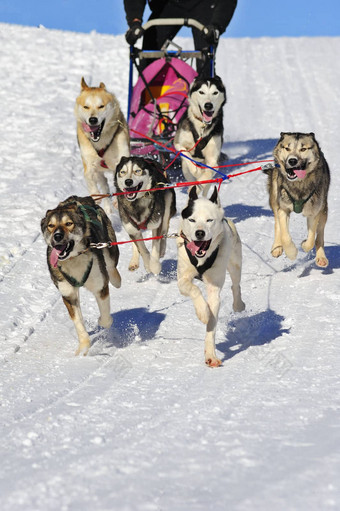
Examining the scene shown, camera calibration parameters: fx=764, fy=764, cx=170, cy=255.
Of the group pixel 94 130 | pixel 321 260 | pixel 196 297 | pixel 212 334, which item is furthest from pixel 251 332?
pixel 94 130

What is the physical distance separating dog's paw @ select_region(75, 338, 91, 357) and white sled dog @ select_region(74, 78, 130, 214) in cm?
223

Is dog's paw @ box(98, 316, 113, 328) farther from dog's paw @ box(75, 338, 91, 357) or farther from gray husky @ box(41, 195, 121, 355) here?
dog's paw @ box(75, 338, 91, 357)

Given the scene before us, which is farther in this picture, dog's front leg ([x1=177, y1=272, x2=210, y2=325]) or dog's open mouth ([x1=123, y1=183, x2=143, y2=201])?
dog's open mouth ([x1=123, y1=183, x2=143, y2=201])

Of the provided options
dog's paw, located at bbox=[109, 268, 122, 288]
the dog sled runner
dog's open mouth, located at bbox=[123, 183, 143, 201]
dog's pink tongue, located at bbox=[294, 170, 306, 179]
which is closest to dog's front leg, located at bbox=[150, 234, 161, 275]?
dog's open mouth, located at bbox=[123, 183, 143, 201]

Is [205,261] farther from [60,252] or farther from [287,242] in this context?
[287,242]

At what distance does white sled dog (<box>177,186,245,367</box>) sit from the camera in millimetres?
3441

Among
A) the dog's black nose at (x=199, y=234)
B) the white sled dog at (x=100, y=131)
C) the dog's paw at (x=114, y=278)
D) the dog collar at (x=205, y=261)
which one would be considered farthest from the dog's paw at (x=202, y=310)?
the white sled dog at (x=100, y=131)

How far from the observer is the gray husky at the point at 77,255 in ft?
11.7

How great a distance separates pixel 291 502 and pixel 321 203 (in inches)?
117

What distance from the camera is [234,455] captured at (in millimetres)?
2430

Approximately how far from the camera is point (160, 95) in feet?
23.4

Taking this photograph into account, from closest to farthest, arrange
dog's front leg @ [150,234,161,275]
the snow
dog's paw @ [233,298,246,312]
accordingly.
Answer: the snow
dog's paw @ [233,298,246,312]
dog's front leg @ [150,234,161,275]

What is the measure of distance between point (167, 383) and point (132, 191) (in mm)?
1558

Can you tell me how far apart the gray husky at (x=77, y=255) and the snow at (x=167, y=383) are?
241mm
